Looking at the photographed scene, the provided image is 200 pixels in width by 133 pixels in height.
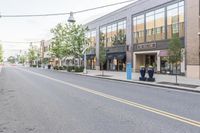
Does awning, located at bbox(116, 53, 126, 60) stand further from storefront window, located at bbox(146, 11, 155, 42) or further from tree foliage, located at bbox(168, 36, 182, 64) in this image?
tree foliage, located at bbox(168, 36, 182, 64)

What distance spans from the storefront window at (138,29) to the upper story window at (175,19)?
245 inches

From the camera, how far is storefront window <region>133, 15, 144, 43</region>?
137 feet

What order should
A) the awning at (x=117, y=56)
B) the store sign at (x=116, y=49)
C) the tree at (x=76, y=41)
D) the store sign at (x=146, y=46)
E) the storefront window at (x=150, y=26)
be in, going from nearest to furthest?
the store sign at (x=146, y=46) < the storefront window at (x=150, y=26) < the awning at (x=117, y=56) < the store sign at (x=116, y=49) < the tree at (x=76, y=41)

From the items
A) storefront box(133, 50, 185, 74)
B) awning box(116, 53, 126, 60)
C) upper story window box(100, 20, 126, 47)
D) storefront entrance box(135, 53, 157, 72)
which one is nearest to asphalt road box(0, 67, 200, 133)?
storefront box(133, 50, 185, 74)

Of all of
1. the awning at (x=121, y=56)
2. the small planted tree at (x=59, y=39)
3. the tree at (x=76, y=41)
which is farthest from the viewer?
the small planted tree at (x=59, y=39)

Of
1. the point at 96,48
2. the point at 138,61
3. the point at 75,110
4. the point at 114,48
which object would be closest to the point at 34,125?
the point at 75,110

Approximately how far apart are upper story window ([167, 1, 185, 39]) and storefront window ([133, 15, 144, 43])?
20.4 ft

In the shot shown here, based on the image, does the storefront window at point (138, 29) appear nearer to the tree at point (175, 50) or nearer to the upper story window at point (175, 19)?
the upper story window at point (175, 19)

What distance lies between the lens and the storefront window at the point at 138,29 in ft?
137

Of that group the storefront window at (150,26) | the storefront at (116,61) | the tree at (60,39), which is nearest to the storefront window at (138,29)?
the storefront window at (150,26)

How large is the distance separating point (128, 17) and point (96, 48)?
1460 cm

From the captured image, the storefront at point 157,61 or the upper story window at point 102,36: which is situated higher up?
the upper story window at point 102,36

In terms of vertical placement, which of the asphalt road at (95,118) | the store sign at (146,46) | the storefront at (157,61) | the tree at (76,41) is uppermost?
the tree at (76,41)

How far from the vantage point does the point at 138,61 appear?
141 feet
